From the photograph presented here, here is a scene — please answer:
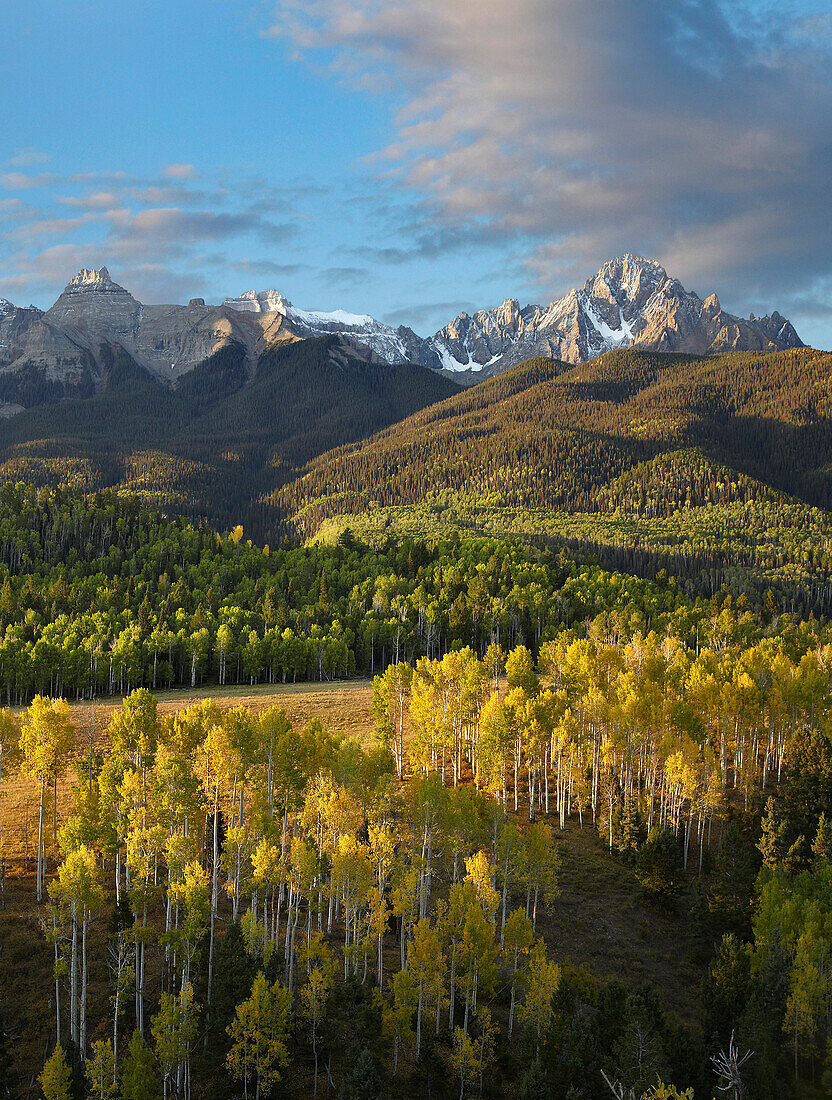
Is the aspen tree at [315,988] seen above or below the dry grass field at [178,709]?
below

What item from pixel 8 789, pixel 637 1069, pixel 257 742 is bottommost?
pixel 637 1069

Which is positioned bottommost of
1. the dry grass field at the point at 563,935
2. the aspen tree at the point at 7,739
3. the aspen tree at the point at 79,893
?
the dry grass field at the point at 563,935

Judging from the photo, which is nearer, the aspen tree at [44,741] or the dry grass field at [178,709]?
the aspen tree at [44,741]

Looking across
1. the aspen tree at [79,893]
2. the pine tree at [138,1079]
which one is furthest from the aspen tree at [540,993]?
the aspen tree at [79,893]

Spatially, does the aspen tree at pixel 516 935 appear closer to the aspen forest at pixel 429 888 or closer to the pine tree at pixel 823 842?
the aspen forest at pixel 429 888

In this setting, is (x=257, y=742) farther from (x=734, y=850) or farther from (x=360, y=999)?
(x=734, y=850)

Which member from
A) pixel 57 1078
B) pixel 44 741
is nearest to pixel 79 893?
pixel 57 1078

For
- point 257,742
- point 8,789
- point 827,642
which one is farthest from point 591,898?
point 827,642

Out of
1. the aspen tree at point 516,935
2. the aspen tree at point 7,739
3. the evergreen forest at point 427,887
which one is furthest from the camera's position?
the aspen tree at point 7,739

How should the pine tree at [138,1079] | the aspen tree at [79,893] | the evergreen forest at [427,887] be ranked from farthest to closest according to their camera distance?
the aspen tree at [79,893] < the evergreen forest at [427,887] < the pine tree at [138,1079]
